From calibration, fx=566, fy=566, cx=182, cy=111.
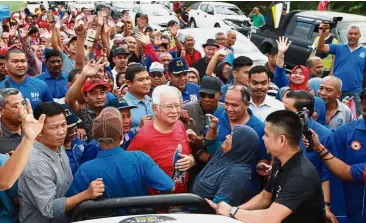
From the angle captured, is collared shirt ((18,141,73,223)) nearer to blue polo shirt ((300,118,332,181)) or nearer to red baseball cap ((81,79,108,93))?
red baseball cap ((81,79,108,93))

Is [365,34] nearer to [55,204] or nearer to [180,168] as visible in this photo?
[180,168]

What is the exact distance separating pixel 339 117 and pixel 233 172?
251 cm


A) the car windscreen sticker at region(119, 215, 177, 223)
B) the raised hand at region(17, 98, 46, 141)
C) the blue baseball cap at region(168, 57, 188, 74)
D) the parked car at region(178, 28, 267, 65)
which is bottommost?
the parked car at region(178, 28, 267, 65)

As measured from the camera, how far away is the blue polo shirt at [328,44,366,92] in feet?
30.0

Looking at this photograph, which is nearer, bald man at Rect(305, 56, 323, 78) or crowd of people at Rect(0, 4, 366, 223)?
crowd of people at Rect(0, 4, 366, 223)

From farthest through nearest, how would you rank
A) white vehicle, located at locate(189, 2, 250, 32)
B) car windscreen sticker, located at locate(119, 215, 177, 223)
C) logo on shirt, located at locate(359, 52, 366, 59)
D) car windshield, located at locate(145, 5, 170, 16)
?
car windshield, located at locate(145, 5, 170, 16) < white vehicle, located at locate(189, 2, 250, 32) < logo on shirt, located at locate(359, 52, 366, 59) < car windscreen sticker, located at locate(119, 215, 177, 223)

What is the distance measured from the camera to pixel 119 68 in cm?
836

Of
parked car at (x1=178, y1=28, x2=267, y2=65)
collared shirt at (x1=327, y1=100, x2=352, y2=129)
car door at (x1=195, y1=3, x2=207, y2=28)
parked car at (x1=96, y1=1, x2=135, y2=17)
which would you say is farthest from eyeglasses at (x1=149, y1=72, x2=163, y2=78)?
parked car at (x1=96, y1=1, x2=135, y2=17)

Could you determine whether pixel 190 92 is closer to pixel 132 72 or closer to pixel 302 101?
pixel 132 72

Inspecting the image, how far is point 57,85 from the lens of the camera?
7.36 m

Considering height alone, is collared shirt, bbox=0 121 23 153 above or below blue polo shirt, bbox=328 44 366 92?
above

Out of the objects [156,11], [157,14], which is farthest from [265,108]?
[156,11]

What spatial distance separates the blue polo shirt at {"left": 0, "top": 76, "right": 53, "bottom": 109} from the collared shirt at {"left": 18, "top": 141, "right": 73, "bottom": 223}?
8.46ft

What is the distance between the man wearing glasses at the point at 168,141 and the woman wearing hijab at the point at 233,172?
26cm
